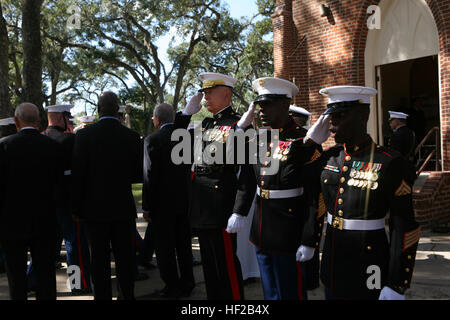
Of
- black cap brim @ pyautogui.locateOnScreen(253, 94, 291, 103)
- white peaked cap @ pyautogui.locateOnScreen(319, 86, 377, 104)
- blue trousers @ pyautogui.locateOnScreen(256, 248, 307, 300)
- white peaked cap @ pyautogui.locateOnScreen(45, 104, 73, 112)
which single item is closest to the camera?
white peaked cap @ pyautogui.locateOnScreen(319, 86, 377, 104)

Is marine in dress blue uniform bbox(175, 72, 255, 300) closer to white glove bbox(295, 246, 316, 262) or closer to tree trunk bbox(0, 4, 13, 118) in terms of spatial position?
white glove bbox(295, 246, 316, 262)

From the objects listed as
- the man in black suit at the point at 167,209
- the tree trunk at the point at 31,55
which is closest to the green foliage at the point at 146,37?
the tree trunk at the point at 31,55

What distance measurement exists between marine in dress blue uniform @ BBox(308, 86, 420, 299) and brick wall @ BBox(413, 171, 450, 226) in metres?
5.65

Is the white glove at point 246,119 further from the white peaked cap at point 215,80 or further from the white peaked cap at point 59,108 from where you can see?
the white peaked cap at point 59,108

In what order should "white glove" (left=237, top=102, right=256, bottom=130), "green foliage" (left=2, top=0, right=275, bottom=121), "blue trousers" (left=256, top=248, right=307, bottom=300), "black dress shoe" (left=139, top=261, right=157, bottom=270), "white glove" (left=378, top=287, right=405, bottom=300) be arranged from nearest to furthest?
1. "white glove" (left=378, top=287, right=405, bottom=300)
2. "blue trousers" (left=256, top=248, right=307, bottom=300)
3. "white glove" (left=237, top=102, right=256, bottom=130)
4. "black dress shoe" (left=139, top=261, right=157, bottom=270)
5. "green foliage" (left=2, top=0, right=275, bottom=121)

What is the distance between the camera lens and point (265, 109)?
329cm

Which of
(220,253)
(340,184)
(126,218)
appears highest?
(340,184)

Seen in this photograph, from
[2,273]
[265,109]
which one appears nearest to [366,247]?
[265,109]

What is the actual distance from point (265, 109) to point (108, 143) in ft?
4.87

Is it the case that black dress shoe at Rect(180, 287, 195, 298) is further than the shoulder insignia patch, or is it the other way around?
black dress shoe at Rect(180, 287, 195, 298)

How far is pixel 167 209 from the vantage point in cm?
467

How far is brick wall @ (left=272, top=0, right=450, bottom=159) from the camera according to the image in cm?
811

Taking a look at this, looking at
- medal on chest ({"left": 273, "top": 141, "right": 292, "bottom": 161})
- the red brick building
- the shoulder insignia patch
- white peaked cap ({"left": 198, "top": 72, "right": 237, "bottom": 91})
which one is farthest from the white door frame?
the shoulder insignia patch
